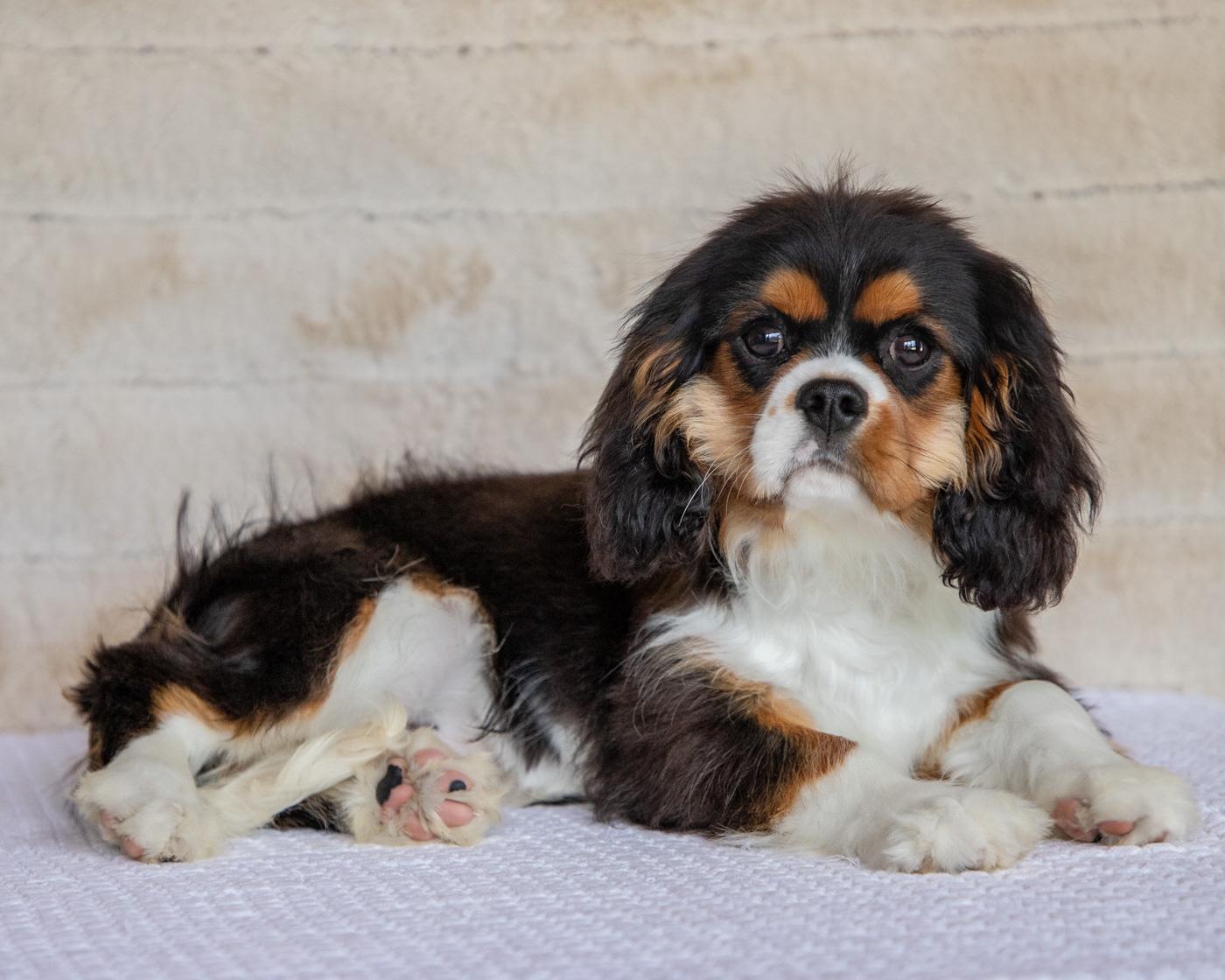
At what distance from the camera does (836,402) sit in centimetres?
→ 242

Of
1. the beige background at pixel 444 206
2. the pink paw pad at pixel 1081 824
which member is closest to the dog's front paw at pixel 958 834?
the pink paw pad at pixel 1081 824

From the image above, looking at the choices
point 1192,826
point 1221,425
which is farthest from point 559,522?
point 1221,425

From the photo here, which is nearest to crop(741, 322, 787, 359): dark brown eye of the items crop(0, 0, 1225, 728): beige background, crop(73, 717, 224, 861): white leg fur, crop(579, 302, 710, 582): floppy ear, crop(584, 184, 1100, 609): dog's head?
crop(584, 184, 1100, 609): dog's head

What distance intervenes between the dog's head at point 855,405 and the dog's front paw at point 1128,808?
0.34m

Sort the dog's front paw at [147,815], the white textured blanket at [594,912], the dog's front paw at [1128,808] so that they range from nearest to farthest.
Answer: the white textured blanket at [594,912] < the dog's front paw at [1128,808] < the dog's front paw at [147,815]

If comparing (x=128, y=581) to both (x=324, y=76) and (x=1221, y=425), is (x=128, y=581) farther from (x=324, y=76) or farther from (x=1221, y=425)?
(x=1221, y=425)

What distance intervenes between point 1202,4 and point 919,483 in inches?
85.0

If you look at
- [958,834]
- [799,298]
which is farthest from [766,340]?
[958,834]

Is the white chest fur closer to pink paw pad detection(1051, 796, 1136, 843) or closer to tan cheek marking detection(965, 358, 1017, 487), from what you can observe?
tan cheek marking detection(965, 358, 1017, 487)

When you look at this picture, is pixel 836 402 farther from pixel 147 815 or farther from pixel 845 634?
pixel 147 815

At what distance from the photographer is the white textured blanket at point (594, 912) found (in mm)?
1906

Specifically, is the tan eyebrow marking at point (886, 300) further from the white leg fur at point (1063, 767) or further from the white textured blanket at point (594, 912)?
the white textured blanket at point (594, 912)

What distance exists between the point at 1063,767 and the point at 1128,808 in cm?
12

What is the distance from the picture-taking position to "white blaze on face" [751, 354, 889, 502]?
8.00 feet
